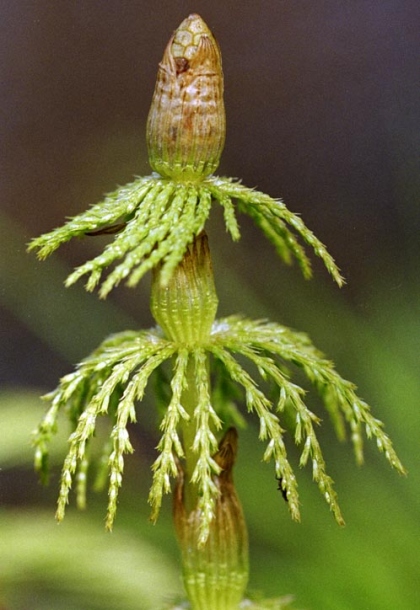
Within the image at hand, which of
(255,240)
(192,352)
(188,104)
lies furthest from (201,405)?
(255,240)

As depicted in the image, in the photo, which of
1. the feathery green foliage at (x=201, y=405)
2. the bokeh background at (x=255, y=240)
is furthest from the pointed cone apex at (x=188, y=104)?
the bokeh background at (x=255, y=240)

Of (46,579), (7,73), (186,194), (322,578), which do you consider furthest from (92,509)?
(186,194)

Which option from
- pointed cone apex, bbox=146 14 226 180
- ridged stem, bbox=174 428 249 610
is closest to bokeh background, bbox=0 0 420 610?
ridged stem, bbox=174 428 249 610

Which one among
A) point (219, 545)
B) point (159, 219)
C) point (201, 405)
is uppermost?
point (159, 219)

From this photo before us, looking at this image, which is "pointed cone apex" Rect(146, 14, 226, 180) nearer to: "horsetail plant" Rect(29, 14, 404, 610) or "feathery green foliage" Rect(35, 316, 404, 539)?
"horsetail plant" Rect(29, 14, 404, 610)

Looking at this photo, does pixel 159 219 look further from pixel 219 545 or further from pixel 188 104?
pixel 219 545

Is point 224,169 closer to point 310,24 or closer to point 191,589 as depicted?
point 310,24
